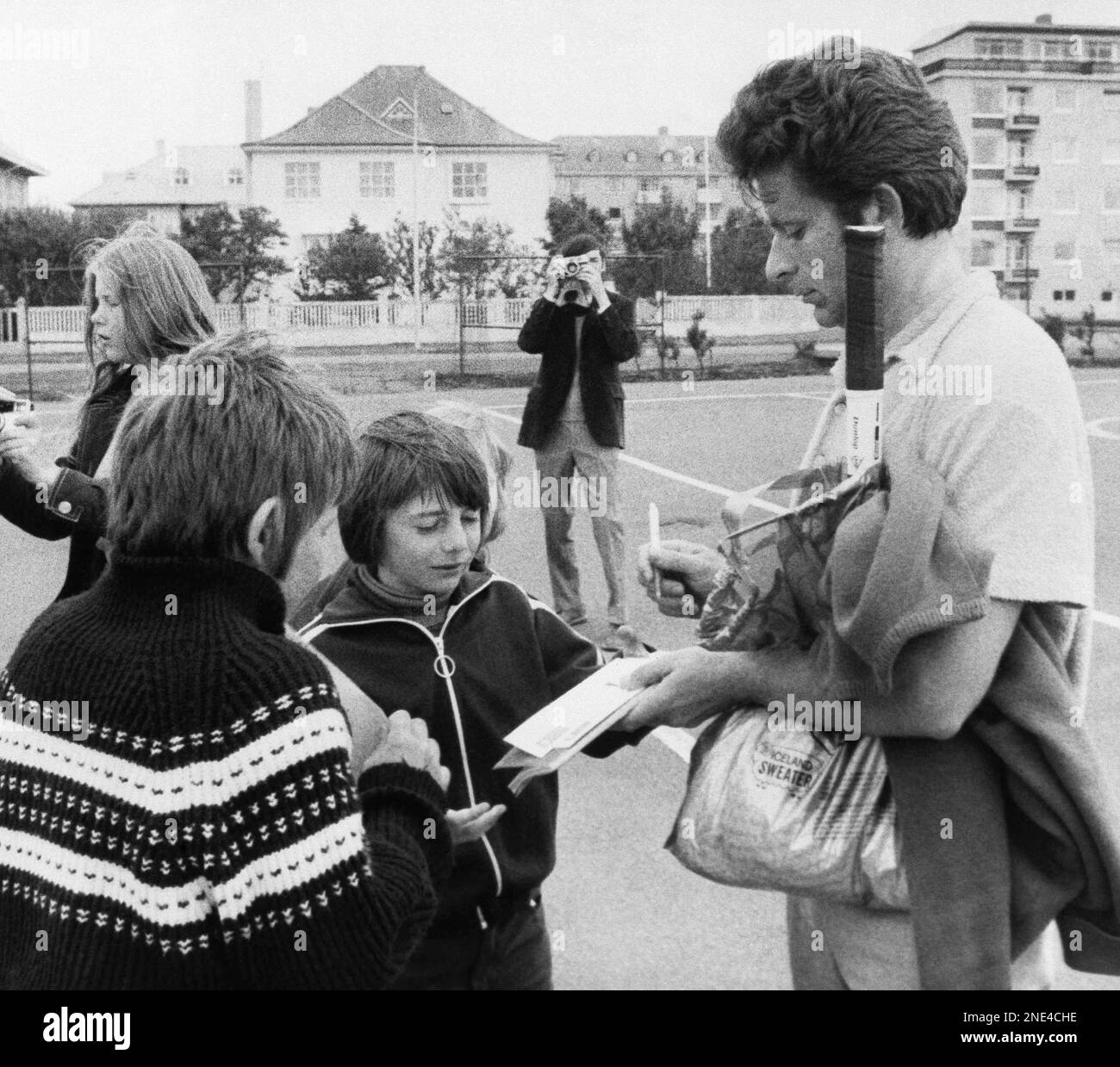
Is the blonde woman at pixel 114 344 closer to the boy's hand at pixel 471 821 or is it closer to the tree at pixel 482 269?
the boy's hand at pixel 471 821

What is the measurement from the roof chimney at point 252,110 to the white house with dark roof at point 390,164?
8.06 m

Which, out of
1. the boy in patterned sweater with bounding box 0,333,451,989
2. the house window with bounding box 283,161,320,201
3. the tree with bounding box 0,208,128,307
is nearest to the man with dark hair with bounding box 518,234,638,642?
the boy in patterned sweater with bounding box 0,333,451,989

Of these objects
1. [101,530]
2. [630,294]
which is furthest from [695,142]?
[101,530]

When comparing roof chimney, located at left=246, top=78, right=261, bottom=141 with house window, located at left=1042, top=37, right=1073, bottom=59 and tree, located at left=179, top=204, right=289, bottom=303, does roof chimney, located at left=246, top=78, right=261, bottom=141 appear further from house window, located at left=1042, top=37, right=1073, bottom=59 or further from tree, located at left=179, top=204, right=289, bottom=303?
house window, located at left=1042, top=37, right=1073, bottom=59

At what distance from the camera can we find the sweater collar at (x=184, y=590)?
1682mm

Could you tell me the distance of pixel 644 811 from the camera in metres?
4.82

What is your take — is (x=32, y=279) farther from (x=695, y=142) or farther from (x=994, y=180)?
(x=695, y=142)

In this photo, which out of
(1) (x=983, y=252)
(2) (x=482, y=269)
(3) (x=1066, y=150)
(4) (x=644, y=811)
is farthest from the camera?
(1) (x=983, y=252)

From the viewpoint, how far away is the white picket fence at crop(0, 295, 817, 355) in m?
28.8

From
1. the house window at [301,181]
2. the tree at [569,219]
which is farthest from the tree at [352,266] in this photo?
Result: the house window at [301,181]

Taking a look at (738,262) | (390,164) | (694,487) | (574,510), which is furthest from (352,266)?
(574,510)

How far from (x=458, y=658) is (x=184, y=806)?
0.93 meters
